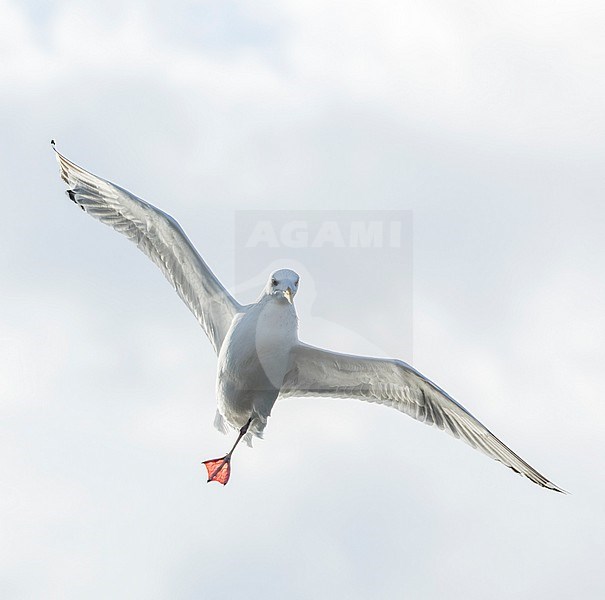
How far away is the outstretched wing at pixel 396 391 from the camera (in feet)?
47.1

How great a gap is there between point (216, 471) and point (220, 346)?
1.86 m

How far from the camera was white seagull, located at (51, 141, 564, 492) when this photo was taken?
1347 cm

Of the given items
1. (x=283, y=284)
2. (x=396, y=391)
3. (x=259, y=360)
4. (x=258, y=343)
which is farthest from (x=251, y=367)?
(x=396, y=391)

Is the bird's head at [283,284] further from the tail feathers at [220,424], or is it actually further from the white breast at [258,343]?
the tail feathers at [220,424]

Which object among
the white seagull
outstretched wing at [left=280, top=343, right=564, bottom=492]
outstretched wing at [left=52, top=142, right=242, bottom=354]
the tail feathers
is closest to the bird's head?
the white seagull

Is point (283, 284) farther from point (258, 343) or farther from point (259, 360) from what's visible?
point (259, 360)

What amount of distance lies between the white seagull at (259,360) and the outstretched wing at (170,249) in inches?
0.6

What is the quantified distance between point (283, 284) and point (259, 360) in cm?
106

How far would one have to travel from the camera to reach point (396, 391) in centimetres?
1493

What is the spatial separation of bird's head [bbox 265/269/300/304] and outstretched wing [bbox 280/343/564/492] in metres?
1.26

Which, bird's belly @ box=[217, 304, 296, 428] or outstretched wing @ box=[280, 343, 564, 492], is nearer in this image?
bird's belly @ box=[217, 304, 296, 428]

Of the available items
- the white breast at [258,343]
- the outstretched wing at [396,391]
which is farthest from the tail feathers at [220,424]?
the white breast at [258,343]

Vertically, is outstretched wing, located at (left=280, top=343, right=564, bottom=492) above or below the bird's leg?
above

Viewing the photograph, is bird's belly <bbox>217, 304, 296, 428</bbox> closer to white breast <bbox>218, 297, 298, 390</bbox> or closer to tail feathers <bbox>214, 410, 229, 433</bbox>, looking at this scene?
white breast <bbox>218, 297, 298, 390</bbox>
